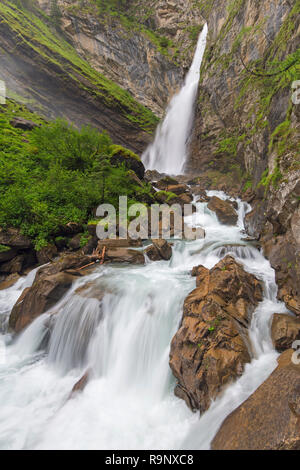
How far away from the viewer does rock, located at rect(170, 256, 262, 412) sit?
3498 mm

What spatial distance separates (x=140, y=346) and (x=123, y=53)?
42326 millimetres

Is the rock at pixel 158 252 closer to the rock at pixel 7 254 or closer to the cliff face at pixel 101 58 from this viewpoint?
the rock at pixel 7 254

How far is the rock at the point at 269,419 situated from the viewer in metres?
2.48

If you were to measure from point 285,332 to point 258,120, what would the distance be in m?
12.5

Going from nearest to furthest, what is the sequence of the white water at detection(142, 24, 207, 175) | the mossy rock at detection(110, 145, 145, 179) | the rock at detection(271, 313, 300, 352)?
1. the rock at detection(271, 313, 300, 352)
2. the mossy rock at detection(110, 145, 145, 179)
3. the white water at detection(142, 24, 207, 175)

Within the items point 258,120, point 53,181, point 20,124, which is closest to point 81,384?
point 53,181

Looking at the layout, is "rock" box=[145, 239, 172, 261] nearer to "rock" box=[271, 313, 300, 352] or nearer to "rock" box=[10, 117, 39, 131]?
"rock" box=[271, 313, 300, 352]

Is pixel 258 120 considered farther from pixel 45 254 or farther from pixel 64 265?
pixel 45 254

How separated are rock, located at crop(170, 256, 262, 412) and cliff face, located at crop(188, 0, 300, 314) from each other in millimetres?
1374

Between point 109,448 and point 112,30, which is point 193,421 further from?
point 112,30

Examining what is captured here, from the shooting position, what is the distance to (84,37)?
31.2 m

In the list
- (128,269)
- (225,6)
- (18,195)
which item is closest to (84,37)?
(225,6)

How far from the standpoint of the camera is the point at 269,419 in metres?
2.68

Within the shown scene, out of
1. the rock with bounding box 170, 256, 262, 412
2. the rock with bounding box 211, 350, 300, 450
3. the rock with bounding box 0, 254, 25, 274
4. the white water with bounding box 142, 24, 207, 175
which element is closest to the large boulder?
the rock with bounding box 0, 254, 25, 274
